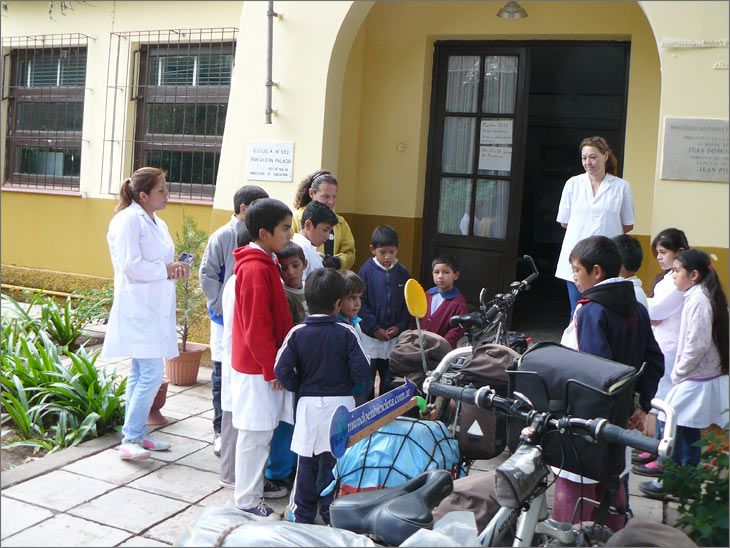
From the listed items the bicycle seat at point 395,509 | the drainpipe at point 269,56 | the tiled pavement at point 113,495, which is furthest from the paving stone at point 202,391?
the bicycle seat at point 395,509

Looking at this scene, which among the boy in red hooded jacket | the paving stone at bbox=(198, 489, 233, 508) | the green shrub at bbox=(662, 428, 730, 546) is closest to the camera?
the green shrub at bbox=(662, 428, 730, 546)

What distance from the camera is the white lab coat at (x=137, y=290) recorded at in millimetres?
4770

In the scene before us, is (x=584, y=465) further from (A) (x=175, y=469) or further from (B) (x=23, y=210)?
(B) (x=23, y=210)

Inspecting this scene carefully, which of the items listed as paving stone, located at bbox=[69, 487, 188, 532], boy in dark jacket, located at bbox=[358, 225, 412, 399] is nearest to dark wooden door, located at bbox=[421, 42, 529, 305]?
boy in dark jacket, located at bbox=[358, 225, 412, 399]

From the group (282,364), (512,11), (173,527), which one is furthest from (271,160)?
(173,527)

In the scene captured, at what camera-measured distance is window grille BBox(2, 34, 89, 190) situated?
9.64 metres

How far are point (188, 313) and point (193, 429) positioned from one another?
1.47 m

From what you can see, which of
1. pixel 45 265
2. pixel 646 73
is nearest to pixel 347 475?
pixel 646 73

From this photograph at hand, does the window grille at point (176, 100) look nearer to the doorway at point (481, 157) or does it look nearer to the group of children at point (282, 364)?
the doorway at point (481, 157)

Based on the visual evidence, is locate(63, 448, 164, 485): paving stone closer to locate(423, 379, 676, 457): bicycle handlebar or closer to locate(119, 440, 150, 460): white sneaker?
locate(119, 440, 150, 460): white sneaker

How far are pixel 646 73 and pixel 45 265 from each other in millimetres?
7360

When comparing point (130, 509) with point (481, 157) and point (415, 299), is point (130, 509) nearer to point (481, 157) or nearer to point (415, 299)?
point (415, 299)

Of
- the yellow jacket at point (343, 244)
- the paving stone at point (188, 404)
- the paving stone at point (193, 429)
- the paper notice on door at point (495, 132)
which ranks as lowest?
the paving stone at point (193, 429)

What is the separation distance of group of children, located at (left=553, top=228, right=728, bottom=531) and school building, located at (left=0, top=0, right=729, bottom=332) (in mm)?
875
